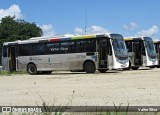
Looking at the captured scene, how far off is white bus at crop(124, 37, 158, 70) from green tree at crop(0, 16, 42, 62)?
45472 mm

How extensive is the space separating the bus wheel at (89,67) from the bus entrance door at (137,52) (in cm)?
701

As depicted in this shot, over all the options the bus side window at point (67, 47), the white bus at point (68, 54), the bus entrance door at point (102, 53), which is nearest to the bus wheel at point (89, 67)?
the white bus at point (68, 54)

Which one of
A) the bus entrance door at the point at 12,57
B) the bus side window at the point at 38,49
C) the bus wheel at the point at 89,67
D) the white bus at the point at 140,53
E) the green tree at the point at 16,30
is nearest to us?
the bus wheel at the point at 89,67

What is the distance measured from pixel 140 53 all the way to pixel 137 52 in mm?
382

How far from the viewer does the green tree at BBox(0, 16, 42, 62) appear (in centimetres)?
7869

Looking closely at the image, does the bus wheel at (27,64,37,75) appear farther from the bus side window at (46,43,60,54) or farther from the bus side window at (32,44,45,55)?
the bus side window at (46,43,60,54)

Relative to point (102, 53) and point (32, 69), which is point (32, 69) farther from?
point (102, 53)

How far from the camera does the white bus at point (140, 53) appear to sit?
33.6m

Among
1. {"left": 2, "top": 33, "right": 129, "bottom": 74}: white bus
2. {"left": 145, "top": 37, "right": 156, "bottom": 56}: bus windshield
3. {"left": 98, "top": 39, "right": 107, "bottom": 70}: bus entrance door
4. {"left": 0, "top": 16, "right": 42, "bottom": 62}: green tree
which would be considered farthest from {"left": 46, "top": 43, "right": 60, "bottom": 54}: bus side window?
{"left": 0, "top": 16, "right": 42, "bottom": 62}: green tree

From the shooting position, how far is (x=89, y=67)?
2783cm

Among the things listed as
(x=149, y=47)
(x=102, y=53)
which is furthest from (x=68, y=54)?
(x=149, y=47)

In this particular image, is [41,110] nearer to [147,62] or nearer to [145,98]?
[145,98]

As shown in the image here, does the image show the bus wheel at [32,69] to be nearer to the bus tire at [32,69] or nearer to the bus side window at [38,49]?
the bus tire at [32,69]

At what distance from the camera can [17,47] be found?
32062 millimetres
